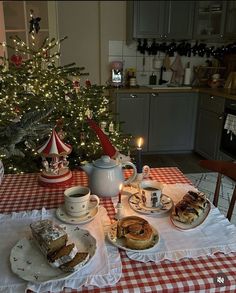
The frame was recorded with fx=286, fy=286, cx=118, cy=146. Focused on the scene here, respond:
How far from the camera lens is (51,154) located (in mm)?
1216

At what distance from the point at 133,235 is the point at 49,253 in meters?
0.24

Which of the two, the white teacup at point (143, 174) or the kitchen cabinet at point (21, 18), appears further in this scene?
the kitchen cabinet at point (21, 18)

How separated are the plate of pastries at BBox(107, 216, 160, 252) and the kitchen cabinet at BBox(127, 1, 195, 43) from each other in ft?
10.2

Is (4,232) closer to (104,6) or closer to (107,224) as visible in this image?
(107,224)

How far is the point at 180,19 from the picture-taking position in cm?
356

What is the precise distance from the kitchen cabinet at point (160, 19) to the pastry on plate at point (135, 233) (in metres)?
3.12

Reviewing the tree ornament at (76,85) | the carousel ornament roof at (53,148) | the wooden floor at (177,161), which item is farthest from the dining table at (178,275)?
the wooden floor at (177,161)

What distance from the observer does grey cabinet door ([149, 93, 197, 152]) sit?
359 cm

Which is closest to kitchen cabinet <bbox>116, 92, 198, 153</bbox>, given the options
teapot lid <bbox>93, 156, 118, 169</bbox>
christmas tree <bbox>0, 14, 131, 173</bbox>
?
christmas tree <bbox>0, 14, 131, 173</bbox>

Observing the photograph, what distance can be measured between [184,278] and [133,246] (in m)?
0.16

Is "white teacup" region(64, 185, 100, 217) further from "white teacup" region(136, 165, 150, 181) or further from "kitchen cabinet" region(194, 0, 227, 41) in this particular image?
"kitchen cabinet" region(194, 0, 227, 41)

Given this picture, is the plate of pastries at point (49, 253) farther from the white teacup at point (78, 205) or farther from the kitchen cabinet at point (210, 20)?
the kitchen cabinet at point (210, 20)

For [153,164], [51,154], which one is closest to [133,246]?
[51,154]

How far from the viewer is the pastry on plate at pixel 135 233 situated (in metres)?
0.81
